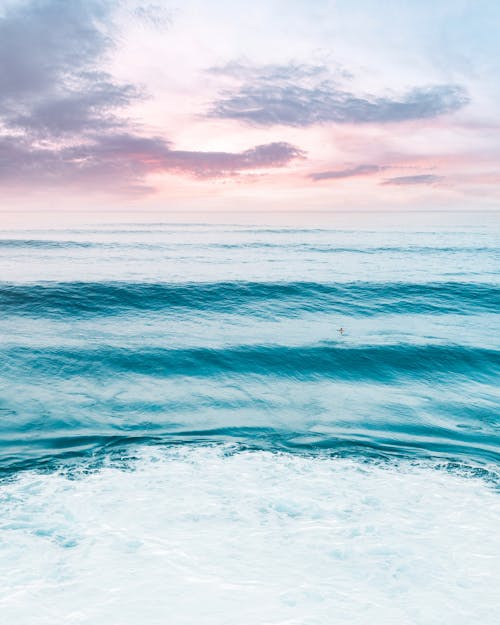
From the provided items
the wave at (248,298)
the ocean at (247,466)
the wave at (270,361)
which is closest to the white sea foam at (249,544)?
the ocean at (247,466)

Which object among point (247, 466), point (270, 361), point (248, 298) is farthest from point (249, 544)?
point (248, 298)

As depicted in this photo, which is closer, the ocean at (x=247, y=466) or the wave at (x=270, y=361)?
the ocean at (x=247, y=466)

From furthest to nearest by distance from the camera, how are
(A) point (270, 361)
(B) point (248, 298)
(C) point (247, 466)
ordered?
(B) point (248, 298), (A) point (270, 361), (C) point (247, 466)

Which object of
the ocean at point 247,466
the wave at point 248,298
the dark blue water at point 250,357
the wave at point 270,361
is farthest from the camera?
the wave at point 248,298

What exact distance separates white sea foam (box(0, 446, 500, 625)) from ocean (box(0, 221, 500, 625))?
2 cm

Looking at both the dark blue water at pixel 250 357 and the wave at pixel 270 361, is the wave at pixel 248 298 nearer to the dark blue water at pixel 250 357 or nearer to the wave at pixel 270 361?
the dark blue water at pixel 250 357

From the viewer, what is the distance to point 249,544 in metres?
4.65

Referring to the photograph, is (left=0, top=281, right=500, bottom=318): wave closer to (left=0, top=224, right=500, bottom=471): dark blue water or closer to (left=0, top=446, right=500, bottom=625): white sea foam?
(left=0, top=224, right=500, bottom=471): dark blue water

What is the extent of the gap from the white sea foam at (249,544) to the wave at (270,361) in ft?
14.8

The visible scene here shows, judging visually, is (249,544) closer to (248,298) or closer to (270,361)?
(270,361)

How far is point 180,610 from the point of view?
12.1ft

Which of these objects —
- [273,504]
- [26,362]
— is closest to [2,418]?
[26,362]

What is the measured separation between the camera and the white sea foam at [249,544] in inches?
147

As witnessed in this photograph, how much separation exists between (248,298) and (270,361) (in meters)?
7.63
